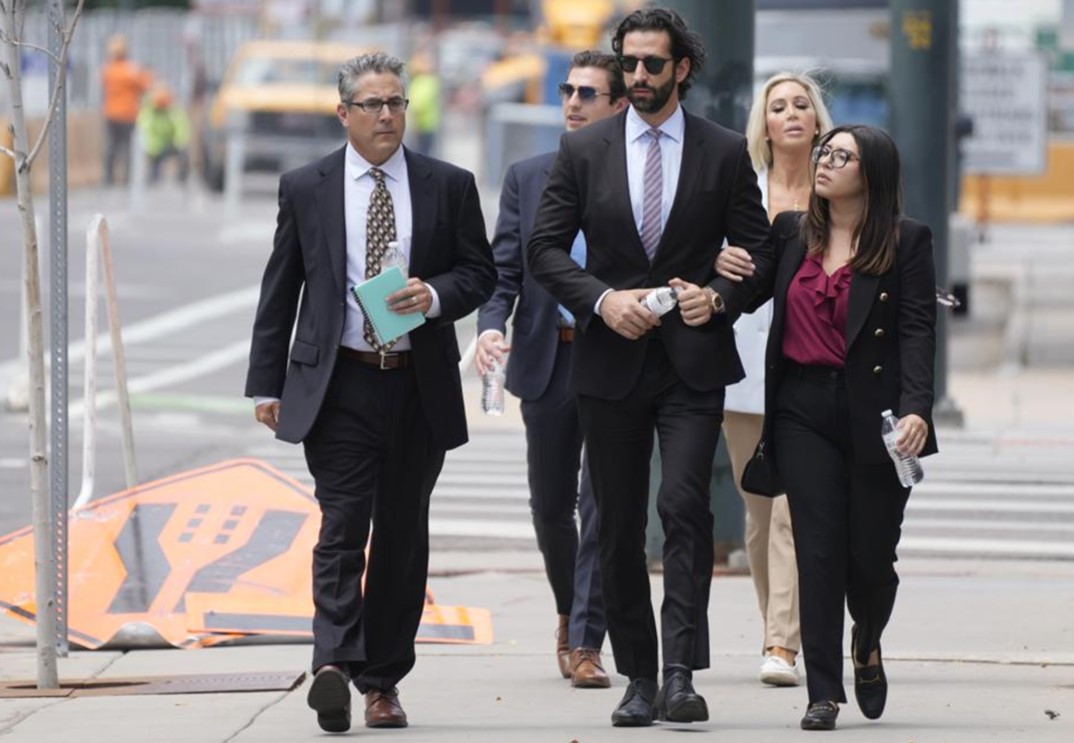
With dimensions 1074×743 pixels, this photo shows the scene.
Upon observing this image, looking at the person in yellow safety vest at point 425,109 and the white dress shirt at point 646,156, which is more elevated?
the white dress shirt at point 646,156

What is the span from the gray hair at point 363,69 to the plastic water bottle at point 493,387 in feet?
3.05

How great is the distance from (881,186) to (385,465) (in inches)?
64.0

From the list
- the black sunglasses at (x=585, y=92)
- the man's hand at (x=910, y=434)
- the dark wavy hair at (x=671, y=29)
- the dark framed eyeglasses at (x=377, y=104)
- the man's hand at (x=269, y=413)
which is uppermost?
the dark wavy hair at (x=671, y=29)

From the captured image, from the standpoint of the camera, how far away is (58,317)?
26.0ft

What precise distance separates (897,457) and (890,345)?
1.09ft

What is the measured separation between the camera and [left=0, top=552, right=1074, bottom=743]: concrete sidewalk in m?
6.78

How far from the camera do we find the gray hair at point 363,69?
687 centimetres

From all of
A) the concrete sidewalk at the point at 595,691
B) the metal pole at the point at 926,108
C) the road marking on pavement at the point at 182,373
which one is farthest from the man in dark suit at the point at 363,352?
the road marking on pavement at the point at 182,373

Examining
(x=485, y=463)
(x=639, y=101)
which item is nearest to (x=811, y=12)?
(x=485, y=463)

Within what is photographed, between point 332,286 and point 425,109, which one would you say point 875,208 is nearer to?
point 332,286

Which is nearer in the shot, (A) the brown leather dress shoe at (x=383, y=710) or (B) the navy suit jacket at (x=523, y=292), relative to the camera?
(A) the brown leather dress shoe at (x=383, y=710)

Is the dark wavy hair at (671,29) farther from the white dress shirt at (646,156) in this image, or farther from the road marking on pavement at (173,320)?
the road marking on pavement at (173,320)

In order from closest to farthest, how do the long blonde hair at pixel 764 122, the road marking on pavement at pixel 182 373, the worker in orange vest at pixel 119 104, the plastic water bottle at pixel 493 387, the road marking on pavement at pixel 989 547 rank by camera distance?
1. the plastic water bottle at pixel 493 387
2. the long blonde hair at pixel 764 122
3. the road marking on pavement at pixel 989 547
4. the road marking on pavement at pixel 182 373
5. the worker in orange vest at pixel 119 104

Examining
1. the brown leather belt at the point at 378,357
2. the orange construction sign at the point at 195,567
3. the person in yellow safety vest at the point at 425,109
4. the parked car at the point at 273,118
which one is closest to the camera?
the brown leather belt at the point at 378,357
